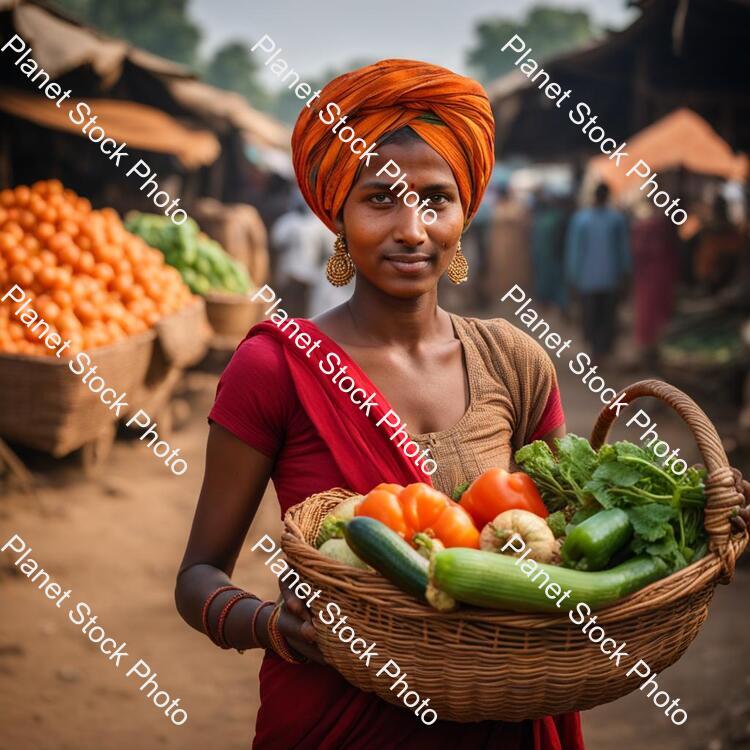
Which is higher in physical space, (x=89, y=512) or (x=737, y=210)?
(x=737, y=210)

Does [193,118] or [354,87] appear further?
[193,118]

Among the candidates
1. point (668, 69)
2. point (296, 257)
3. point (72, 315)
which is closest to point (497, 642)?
point (72, 315)

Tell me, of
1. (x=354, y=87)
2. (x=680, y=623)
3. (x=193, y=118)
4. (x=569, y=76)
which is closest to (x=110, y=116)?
(x=193, y=118)

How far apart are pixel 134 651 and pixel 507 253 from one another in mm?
15192

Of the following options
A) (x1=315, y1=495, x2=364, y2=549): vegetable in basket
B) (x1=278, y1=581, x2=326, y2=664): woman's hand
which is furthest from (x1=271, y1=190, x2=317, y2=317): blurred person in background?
(x1=278, y1=581, x2=326, y2=664): woman's hand

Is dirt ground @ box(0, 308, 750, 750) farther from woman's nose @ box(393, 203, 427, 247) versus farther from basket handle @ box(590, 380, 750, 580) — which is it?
woman's nose @ box(393, 203, 427, 247)

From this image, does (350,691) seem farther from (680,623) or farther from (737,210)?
(737,210)

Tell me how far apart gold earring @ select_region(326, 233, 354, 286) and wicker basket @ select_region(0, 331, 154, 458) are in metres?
3.46

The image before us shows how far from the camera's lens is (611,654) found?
148cm

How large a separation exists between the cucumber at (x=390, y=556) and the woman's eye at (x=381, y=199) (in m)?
0.73

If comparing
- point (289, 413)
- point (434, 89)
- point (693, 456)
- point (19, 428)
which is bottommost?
point (693, 456)

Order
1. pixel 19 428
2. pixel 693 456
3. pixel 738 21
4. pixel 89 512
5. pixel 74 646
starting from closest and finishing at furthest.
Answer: pixel 74 646, pixel 19 428, pixel 89 512, pixel 693 456, pixel 738 21

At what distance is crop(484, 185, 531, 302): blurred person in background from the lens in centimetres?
1855

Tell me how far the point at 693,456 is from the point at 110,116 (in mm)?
6921
